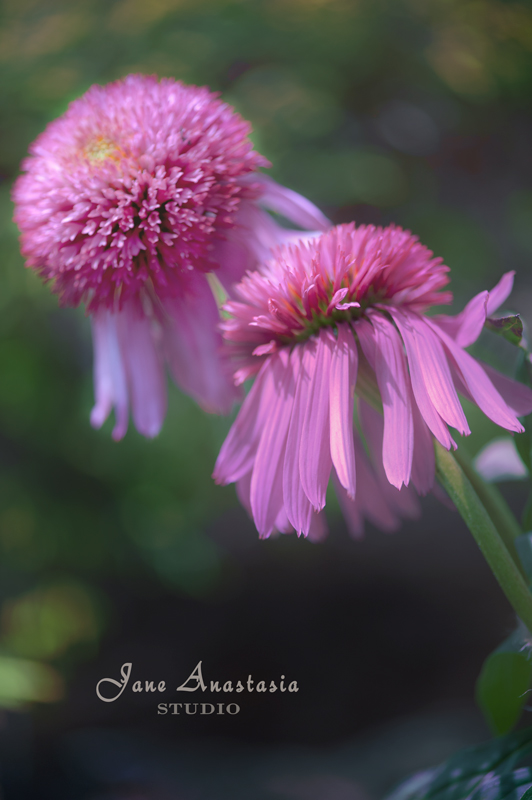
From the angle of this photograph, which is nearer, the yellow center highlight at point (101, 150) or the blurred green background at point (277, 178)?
the yellow center highlight at point (101, 150)

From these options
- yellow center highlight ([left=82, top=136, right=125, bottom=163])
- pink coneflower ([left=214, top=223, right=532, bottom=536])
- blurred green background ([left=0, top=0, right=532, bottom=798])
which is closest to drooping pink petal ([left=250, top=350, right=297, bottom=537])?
pink coneflower ([left=214, top=223, right=532, bottom=536])

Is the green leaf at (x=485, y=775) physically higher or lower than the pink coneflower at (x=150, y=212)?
lower

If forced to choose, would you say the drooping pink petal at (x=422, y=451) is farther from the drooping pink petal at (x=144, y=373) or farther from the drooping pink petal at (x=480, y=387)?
the drooping pink petal at (x=144, y=373)

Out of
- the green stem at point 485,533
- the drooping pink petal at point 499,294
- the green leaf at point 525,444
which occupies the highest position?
the drooping pink petal at point 499,294

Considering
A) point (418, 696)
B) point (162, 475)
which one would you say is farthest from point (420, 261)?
point (162, 475)

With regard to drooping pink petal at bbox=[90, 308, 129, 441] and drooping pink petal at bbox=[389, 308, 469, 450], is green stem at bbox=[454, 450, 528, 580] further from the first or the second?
drooping pink petal at bbox=[90, 308, 129, 441]

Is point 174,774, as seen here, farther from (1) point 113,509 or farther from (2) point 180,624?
(1) point 113,509

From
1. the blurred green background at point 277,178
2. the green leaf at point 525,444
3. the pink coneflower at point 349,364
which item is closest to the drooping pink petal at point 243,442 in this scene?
the pink coneflower at point 349,364

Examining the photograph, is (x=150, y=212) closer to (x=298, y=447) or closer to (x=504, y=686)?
(x=298, y=447)

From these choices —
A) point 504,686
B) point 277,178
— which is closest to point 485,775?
point 504,686
